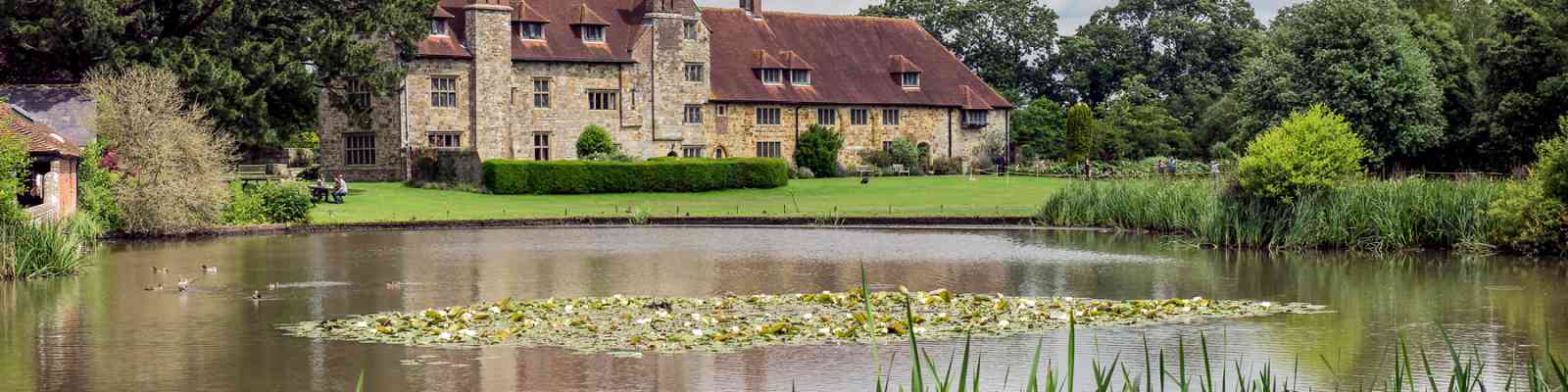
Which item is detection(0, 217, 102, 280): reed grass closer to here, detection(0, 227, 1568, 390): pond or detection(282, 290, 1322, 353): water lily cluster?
detection(0, 227, 1568, 390): pond

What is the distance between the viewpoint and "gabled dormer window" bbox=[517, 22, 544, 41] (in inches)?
2489

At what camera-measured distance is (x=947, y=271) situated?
91.7ft

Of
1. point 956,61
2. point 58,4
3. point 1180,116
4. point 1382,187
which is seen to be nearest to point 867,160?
point 956,61

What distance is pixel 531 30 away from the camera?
63.5 metres

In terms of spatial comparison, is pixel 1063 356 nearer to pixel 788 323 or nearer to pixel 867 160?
pixel 788 323

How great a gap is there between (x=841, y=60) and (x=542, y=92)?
14266mm

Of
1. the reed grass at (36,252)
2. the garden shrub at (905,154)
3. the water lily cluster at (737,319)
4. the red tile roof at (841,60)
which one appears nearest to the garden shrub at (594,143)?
the red tile roof at (841,60)

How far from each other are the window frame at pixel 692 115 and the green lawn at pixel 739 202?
245 inches

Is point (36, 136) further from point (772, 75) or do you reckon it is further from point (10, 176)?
point (772, 75)

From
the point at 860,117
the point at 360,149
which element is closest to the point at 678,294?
the point at 360,149

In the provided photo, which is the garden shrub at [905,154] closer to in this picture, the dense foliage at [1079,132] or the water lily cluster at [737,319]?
the dense foliage at [1079,132]

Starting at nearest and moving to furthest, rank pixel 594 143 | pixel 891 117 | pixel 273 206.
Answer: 1. pixel 273 206
2. pixel 594 143
3. pixel 891 117

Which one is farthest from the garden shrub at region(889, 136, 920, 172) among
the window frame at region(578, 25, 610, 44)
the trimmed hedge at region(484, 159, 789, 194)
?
the window frame at region(578, 25, 610, 44)

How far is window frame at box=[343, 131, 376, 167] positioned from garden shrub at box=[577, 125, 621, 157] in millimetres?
7316
